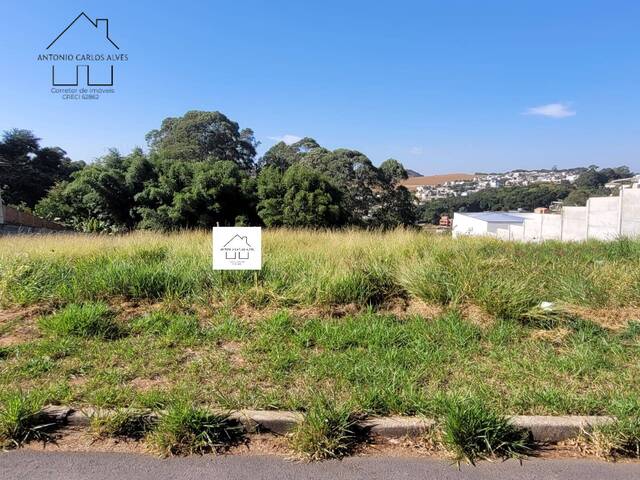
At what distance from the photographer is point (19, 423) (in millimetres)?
2389

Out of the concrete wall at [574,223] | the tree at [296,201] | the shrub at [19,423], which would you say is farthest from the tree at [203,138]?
the shrub at [19,423]

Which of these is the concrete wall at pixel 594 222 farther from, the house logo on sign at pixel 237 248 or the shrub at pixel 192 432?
the shrub at pixel 192 432

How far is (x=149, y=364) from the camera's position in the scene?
321 cm

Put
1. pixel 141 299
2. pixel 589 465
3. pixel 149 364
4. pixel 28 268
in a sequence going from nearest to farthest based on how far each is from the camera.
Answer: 1. pixel 589 465
2. pixel 149 364
3. pixel 141 299
4. pixel 28 268

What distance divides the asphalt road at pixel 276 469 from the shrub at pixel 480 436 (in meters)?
0.07

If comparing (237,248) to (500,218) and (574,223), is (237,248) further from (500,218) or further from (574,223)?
(500,218)

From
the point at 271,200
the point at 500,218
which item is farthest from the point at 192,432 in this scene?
the point at 500,218

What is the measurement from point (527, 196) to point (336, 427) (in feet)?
196

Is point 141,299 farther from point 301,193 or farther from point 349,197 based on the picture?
point 349,197

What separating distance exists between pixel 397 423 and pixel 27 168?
42.4 metres

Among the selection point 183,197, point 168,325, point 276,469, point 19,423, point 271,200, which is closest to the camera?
point 276,469

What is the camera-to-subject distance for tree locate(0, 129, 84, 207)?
33594 millimetres

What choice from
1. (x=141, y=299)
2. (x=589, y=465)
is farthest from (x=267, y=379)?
(x=141, y=299)

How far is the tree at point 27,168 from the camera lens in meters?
33.6
